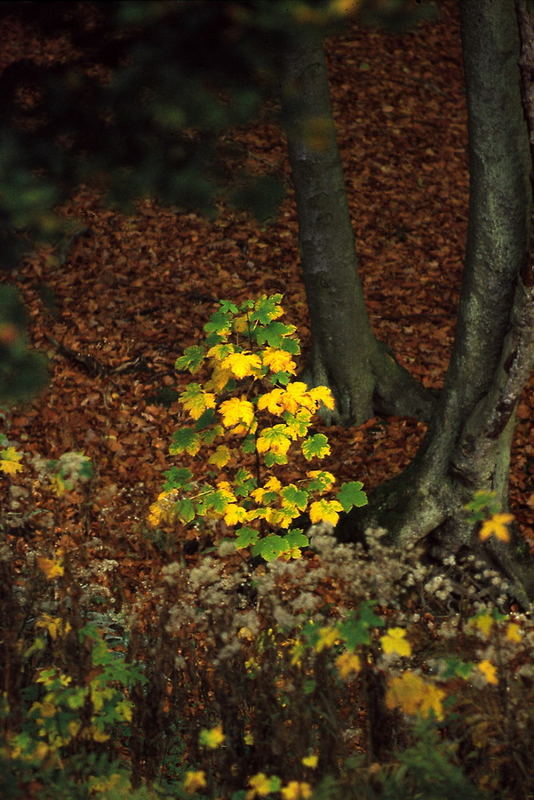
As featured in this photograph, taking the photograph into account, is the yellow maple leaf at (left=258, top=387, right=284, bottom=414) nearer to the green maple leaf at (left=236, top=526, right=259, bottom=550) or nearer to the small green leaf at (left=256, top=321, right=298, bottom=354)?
the small green leaf at (left=256, top=321, right=298, bottom=354)

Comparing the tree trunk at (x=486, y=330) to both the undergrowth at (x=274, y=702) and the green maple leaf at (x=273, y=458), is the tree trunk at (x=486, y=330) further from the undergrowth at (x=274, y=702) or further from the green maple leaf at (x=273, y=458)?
the undergrowth at (x=274, y=702)

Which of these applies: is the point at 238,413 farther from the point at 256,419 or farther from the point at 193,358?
the point at 193,358

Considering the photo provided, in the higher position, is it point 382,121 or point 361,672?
point 382,121

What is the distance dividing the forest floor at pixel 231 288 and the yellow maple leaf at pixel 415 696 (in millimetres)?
2779

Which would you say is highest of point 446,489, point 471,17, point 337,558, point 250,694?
point 471,17

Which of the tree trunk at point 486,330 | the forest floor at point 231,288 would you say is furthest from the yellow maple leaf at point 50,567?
the tree trunk at point 486,330

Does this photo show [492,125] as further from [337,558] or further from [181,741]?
[181,741]

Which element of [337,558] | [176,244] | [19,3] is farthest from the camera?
[176,244]

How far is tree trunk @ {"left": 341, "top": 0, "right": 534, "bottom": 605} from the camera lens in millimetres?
4629

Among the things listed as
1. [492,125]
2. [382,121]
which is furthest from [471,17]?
[382,121]

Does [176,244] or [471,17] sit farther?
[176,244]

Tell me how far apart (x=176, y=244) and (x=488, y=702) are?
6.82 meters

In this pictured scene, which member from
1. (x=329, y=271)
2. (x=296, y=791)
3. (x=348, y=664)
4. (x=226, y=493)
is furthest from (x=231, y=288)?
(x=296, y=791)

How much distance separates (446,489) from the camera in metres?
5.41
